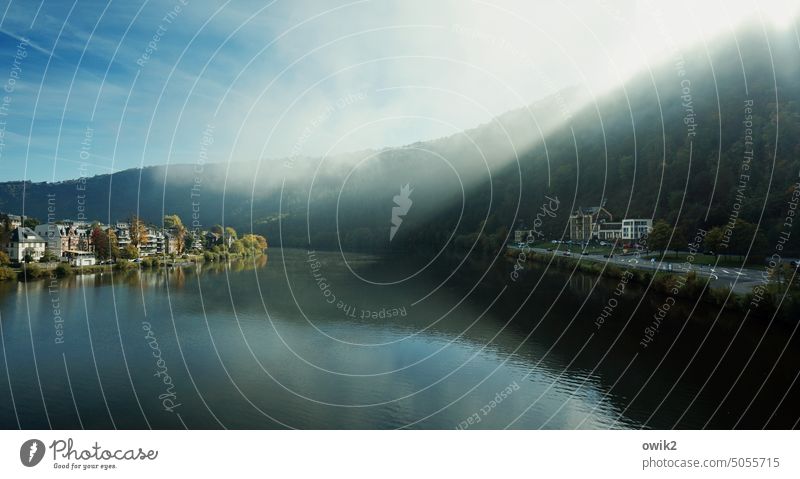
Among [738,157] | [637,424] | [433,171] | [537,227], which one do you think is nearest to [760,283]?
[637,424]

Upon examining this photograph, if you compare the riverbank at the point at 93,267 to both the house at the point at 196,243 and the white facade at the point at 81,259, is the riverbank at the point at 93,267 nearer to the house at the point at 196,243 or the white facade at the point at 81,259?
the white facade at the point at 81,259

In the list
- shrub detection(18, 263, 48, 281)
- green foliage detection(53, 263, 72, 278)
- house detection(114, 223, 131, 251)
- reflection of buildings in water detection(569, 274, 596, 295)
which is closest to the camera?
reflection of buildings in water detection(569, 274, 596, 295)

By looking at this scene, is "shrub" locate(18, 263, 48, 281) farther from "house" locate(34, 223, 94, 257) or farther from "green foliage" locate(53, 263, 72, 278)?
"house" locate(34, 223, 94, 257)

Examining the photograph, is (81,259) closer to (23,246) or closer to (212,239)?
(23,246)

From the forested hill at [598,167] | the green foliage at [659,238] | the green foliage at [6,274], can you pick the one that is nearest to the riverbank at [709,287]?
the green foliage at [659,238]

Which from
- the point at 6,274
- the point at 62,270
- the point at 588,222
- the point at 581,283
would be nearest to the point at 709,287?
the point at 581,283

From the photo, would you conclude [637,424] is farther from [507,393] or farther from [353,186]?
[353,186]

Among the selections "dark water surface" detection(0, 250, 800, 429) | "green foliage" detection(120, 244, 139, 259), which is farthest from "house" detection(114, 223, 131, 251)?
"dark water surface" detection(0, 250, 800, 429)
